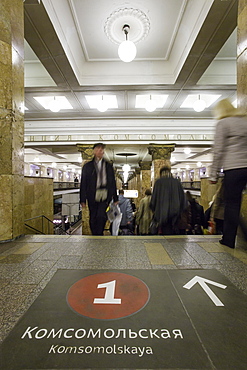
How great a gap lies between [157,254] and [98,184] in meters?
1.37

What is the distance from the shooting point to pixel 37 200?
805 cm

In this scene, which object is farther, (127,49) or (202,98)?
(202,98)

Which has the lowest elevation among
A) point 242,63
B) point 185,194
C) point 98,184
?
point 185,194

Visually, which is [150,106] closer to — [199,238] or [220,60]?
[220,60]

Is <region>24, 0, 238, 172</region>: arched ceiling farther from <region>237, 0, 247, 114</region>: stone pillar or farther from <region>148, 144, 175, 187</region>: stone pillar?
<region>237, 0, 247, 114</region>: stone pillar

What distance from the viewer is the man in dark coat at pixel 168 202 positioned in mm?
3115

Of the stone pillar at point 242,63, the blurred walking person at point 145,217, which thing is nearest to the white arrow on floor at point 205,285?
the stone pillar at point 242,63

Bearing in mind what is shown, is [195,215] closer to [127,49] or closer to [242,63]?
[242,63]

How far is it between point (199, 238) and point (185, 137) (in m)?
6.69

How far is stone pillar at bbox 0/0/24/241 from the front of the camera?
253 cm

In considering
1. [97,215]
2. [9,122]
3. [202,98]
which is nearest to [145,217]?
[97,215]

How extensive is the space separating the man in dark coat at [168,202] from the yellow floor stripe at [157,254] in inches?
31.5

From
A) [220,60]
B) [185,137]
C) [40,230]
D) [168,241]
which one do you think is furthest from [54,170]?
[168,241]

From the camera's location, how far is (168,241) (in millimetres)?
2529
